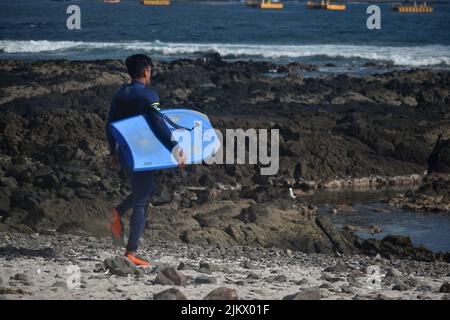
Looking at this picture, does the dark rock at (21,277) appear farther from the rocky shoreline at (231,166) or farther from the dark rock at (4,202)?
the dark rock at (4,202)

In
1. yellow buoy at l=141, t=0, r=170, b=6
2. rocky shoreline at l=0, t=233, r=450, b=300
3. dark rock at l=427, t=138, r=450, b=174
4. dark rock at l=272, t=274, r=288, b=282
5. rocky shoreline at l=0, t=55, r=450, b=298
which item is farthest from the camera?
yellow buoy at l=141, t=0, r=170, b=6

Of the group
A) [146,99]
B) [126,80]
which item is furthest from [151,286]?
[126,80]

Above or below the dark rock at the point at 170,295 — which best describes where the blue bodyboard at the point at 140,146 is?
above

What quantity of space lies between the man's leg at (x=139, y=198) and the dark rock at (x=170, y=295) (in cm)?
129

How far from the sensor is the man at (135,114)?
326 inches

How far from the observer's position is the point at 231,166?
17234 mm

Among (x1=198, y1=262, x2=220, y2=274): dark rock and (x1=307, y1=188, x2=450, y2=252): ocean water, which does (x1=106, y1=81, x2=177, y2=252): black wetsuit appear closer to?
(x1=198, y1=262, x2=220, y2=274): dark rock

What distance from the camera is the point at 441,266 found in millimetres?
10992

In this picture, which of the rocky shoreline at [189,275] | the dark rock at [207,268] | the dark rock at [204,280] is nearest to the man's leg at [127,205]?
the rocky shoreline at [189,275]

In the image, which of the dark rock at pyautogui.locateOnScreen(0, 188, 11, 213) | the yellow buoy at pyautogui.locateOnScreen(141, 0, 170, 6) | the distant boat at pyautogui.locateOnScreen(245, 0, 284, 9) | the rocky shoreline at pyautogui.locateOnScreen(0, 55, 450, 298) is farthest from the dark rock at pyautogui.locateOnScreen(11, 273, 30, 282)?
the yellow buoy at pyautogui.locateOnScreen(141, 0, 170, 6)

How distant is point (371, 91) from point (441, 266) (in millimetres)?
15703

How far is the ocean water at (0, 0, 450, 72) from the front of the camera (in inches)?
1799

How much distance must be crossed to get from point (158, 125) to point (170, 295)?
157 cm
